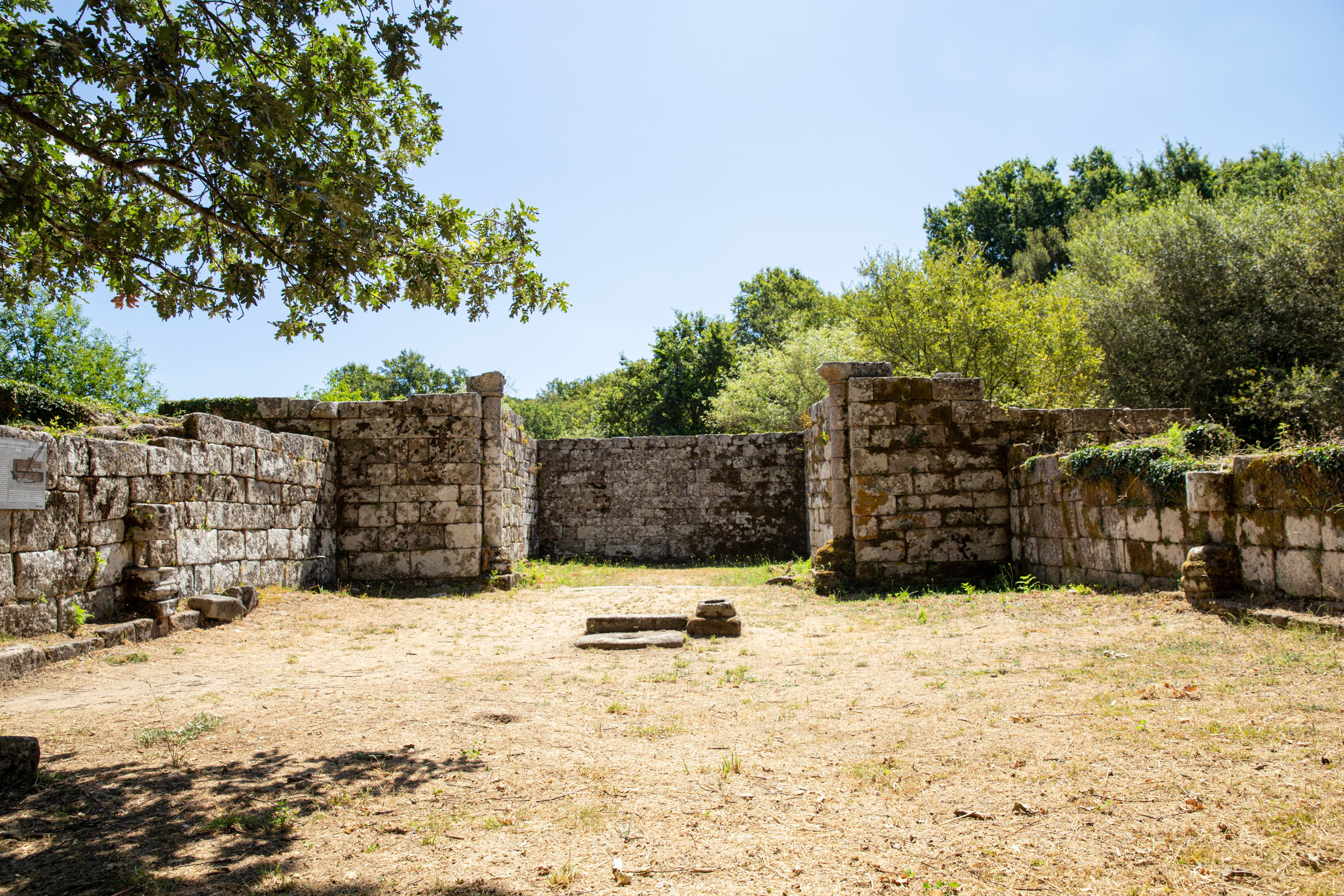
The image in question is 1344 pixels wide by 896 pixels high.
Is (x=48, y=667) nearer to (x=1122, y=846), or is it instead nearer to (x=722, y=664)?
(x=722, y=664)

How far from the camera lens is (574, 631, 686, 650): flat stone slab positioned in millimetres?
7520

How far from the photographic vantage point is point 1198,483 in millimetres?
7410

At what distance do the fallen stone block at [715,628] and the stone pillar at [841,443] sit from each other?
12.7ft

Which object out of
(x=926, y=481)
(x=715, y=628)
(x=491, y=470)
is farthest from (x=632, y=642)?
(x=491, y=470)

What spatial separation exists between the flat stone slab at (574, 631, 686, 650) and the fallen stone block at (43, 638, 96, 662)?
4092 mm

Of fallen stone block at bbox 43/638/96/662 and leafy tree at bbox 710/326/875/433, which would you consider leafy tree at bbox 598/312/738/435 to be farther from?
fallen stone block at bbox 43/638/96/662

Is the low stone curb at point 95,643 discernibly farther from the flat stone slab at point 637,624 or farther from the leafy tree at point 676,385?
the leafy tree at point 676,385

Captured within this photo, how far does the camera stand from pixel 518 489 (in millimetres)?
15422

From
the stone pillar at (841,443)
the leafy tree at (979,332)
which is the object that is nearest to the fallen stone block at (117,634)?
the stone pillar at (841,443)

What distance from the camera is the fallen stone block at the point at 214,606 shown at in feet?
27.5

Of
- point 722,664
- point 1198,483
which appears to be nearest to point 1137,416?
point 1198,483

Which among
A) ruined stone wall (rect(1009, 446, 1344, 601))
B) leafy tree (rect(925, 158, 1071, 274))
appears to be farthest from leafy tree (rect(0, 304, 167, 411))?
leafy tree (rect(925, 158, 1071, 274))

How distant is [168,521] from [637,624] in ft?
15.8

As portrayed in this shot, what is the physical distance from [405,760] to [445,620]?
18.5 feet
